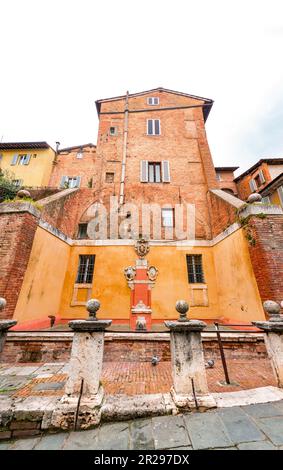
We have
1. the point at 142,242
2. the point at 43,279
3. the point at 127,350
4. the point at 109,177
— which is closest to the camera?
the point at 127,350

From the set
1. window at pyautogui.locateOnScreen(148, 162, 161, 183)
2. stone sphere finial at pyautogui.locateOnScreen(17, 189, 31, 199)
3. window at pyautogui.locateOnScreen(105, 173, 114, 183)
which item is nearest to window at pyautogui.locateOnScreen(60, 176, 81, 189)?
window at pyautogui.locateOnScreen(105, 173, 114, 183)

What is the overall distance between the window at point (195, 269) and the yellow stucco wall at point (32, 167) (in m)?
17.5

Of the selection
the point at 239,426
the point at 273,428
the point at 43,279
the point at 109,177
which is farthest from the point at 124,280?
the point at 273,428

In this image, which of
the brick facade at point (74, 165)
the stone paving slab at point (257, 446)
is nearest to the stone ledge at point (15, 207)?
the stone paving slab at point (257, 446)

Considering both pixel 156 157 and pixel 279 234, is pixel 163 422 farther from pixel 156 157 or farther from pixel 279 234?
pixel 156 157

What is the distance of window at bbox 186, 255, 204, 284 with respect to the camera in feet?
32.6

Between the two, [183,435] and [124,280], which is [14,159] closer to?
[124,280]

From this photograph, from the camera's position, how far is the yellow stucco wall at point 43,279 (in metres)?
6.95

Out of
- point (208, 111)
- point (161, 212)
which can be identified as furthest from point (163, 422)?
point (208, 111)

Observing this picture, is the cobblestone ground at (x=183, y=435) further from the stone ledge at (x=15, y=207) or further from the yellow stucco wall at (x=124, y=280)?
the stone ledge at (x=15, y=207)

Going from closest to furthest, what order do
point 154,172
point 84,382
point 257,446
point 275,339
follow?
point 257,446 → point 84,382 → point 275,339 → point 154,172

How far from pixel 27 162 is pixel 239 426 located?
81.3ft

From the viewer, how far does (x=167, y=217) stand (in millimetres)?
11258
